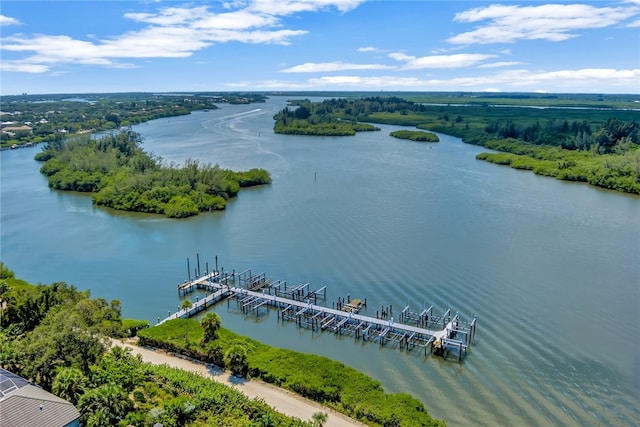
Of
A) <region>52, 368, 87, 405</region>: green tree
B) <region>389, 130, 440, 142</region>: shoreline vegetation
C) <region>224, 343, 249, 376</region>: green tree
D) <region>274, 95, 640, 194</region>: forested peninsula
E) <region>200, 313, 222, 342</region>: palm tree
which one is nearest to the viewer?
<region>52, 368, 87, 405</region>: green tree

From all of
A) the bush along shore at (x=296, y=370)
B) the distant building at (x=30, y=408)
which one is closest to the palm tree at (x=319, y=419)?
the bush along shore at (x=296, y=370)

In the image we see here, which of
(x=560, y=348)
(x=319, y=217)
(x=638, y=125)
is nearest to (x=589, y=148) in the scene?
(x=638, y=125)

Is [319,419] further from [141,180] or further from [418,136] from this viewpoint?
[418,136]

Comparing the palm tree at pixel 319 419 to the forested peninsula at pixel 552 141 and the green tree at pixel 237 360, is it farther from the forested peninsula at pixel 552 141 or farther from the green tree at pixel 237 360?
the forested peninsula at pixel 552 141

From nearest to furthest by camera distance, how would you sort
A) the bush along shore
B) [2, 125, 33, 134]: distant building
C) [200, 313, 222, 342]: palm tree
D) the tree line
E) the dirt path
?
the tree line < the bush along shore < the dirt path < [200, 313, 222, 342]: palm tree < [2, 125, 33, 134]: distant building

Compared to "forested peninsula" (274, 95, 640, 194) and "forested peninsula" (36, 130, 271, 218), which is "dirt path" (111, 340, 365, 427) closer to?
"forested peninsula" (36, 130, 271, 218)

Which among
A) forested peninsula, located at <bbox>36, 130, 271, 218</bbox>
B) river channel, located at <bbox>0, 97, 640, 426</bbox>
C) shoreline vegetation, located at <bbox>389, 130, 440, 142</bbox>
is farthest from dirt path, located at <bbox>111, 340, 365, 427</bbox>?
shoreline vegetation, located at <bbox>389, 130, 440, 142</bbox>

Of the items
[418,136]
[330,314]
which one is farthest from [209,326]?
[418,136]

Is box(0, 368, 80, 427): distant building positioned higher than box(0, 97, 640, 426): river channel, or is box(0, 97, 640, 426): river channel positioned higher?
box(0, 368, 80, 427): distant building
